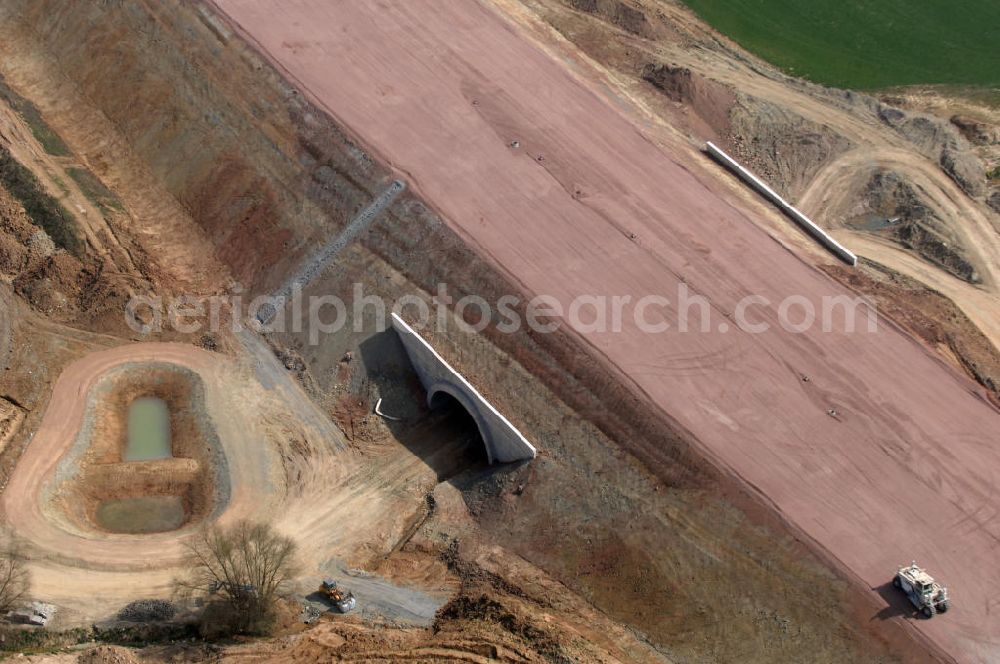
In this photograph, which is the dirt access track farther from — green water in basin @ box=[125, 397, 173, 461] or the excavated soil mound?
green water in basin @ box=[125, 397, 173, 461]

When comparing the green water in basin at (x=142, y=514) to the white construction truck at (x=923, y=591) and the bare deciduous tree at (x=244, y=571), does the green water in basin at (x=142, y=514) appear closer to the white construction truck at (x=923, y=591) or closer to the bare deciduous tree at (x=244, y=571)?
the bare deciduous tree at (x=244, y=571)

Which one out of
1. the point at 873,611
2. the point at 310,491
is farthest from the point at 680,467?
the point at 310,491

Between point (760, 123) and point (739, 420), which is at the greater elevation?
point (760, 123)

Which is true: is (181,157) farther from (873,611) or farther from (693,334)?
(873,611)

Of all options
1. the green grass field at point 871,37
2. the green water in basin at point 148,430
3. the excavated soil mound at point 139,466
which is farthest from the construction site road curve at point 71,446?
the green grass field at point 871,37

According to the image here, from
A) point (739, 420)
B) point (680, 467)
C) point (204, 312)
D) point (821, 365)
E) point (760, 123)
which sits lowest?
point (204, 312)

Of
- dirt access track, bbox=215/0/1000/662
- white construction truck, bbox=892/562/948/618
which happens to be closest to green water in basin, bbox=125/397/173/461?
dirt access track, bbox=215/0/1000/662
